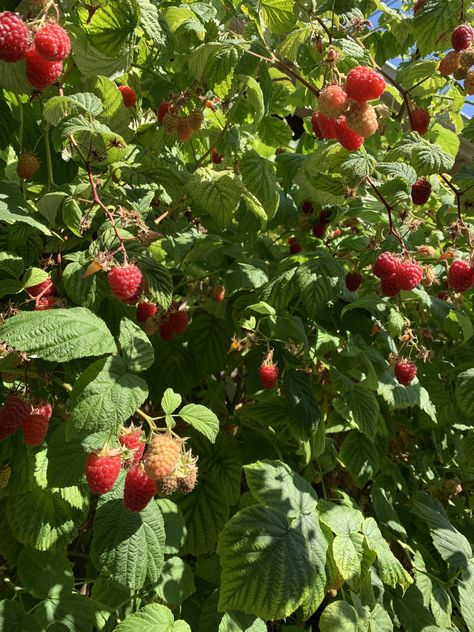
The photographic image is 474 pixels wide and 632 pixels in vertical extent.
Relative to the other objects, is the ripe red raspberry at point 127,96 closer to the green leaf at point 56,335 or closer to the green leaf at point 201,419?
the green leaf at point 56,335

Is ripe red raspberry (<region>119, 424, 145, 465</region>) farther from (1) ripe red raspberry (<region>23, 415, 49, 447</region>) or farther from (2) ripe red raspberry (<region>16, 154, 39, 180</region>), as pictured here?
(2) ripe red raspberry (<region>16, 154, 39, 180</region>)

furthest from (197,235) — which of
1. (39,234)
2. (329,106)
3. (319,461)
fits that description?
(319,461)

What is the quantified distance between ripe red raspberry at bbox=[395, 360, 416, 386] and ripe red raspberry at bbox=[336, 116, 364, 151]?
0.75m

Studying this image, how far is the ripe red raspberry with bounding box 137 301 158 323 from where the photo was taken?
1347mm

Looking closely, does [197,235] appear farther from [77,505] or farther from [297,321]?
[77,505]

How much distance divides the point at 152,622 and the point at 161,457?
0.51 meters

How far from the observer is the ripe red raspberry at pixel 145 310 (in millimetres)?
1347

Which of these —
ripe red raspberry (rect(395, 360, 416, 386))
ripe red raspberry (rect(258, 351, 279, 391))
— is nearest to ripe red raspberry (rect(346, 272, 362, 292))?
ripe red raspberry (rect(395, 360, 416, 386))

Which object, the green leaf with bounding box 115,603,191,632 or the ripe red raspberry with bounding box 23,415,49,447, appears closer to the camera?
the ripe red raspberry with bounding box 23,415,49,447

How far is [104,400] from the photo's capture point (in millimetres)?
1000

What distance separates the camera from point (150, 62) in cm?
179

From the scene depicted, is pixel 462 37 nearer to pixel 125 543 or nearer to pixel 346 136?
pixel 346 136

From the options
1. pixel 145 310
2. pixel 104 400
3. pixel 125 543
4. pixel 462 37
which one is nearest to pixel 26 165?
pixel 145 310

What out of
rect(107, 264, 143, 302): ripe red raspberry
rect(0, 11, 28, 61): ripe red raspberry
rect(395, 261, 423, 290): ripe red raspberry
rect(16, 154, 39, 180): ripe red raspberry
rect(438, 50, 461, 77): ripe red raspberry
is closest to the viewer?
rect(0, 11, 28, 61): ripe red raspberry
